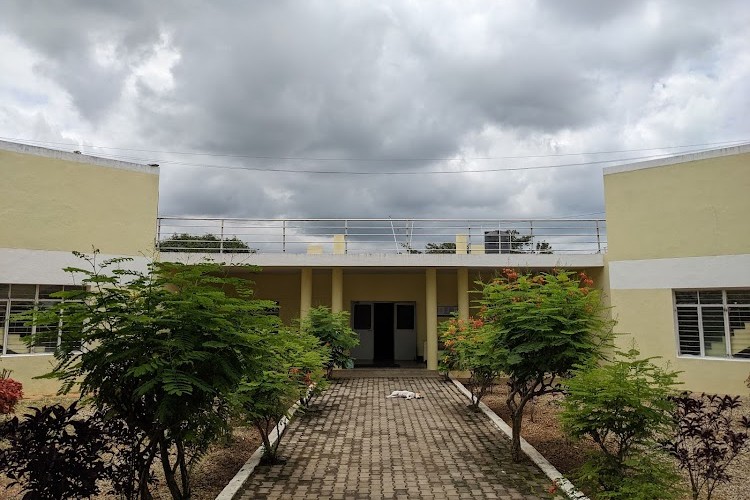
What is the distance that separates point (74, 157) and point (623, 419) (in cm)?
1288

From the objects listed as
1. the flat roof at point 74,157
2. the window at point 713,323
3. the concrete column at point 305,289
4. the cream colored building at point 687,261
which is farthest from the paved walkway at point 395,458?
the flat roof at point 74,157

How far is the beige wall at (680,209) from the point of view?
1192cm

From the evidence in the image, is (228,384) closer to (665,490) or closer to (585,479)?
(585,479)

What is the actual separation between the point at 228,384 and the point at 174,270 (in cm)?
121

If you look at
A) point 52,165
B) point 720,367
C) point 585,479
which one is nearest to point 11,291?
point 52,165

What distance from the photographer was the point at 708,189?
40.2ft

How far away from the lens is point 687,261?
1248cm

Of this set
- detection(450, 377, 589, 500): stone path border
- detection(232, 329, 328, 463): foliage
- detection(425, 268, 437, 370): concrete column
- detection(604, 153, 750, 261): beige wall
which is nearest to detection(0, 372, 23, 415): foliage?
detection(232, 329, 328, 463): foliage

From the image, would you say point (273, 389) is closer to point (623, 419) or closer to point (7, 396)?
point (623, 419)

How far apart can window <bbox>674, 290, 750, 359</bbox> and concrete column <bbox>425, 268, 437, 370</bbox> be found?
6.71 m

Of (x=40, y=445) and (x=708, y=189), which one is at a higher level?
(x=708, y=189)

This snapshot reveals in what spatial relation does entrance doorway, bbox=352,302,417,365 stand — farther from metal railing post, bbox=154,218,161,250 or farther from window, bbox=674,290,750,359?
window, bbox=674,290,750,359

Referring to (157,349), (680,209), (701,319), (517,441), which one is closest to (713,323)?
(701,319)

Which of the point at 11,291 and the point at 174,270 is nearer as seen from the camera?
the point at 174,270
